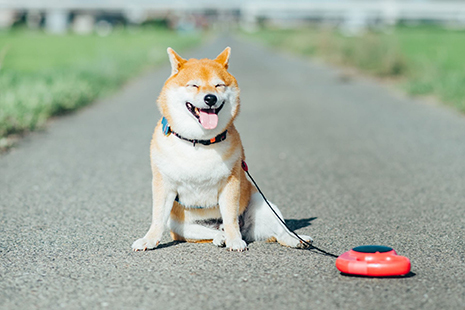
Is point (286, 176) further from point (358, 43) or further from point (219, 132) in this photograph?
point (358, 43)

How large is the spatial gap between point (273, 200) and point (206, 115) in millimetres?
1940

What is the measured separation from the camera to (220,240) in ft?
12.5

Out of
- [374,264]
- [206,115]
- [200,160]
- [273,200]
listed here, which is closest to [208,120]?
[206,115]

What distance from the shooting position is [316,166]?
6715 mm

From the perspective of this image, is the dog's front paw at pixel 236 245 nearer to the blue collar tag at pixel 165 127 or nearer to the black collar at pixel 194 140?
the black collar at pixel 194 140

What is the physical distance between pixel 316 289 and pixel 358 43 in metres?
19.2

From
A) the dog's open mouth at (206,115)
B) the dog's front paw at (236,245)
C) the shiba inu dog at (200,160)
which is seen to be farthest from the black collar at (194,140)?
the dog's front paw at (236,245)

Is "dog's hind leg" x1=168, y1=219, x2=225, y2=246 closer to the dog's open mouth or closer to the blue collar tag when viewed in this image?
the blue collar tag

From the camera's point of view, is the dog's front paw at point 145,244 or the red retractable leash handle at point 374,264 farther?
the dog's front paw at point 145,244

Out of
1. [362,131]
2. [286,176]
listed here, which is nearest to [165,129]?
[286,176]

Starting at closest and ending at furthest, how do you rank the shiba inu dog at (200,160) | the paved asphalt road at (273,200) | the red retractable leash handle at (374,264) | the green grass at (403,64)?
1. the paved asphalt road at (273,200)
2. the red retractable leash handle at (374,264)
3. the shiba inu dog at (200,160)
4. the green grass at (403,64)

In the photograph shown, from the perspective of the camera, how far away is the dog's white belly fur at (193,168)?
354 cm

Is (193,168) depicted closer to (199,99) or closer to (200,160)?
(200,160)

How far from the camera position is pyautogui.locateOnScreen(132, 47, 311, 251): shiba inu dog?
3523 millimetres
